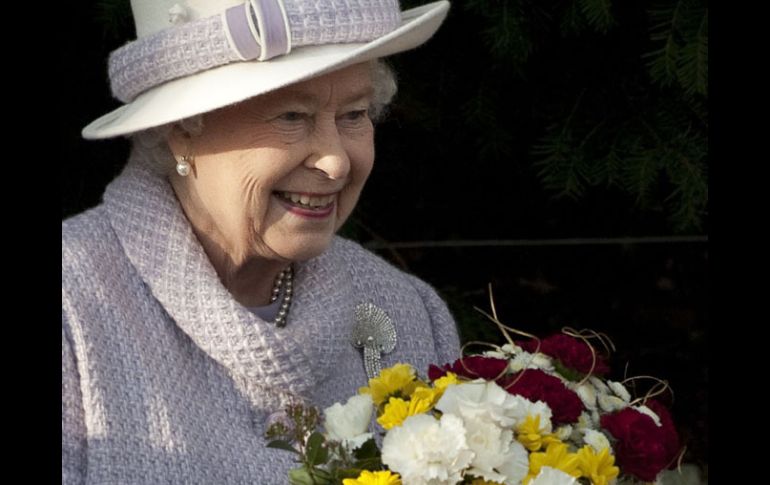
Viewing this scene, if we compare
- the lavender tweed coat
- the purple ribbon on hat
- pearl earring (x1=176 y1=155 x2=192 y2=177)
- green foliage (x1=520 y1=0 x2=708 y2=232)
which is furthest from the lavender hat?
green foliage (x1=520 y1=0 x2=708 y2=232)

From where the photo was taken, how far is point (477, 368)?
6.74ft

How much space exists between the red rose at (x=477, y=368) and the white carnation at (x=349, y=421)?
0.51ft

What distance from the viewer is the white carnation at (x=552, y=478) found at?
1.83 metres

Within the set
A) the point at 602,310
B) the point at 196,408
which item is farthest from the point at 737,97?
the point at 602,310

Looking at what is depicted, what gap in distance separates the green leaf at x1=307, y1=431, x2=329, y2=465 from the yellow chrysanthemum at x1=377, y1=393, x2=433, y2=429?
10cm

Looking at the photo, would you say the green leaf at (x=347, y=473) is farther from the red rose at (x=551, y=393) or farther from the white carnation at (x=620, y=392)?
the white carnation at (x=620, y=392)

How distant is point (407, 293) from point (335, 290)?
26cm

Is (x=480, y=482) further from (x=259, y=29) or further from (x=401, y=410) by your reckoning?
(x=259, y=29)

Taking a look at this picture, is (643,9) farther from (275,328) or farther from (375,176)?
(275,328)

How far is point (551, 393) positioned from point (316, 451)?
0.36 metres

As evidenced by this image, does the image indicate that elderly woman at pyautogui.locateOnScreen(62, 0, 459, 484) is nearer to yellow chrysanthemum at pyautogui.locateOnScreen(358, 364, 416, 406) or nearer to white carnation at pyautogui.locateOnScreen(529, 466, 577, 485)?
yellow chrysanthemum at pyautogui.locateOnScreen(358, 364, 416, 406)

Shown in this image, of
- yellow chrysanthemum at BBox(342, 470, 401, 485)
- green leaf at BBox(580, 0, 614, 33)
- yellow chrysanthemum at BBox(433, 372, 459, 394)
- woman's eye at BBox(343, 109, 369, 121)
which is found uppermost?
woman's eye at BBox(343, 109, 369, 121)

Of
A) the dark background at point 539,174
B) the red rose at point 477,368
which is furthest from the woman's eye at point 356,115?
the dark background at point 539,174

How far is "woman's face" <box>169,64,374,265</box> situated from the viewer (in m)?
2.33
